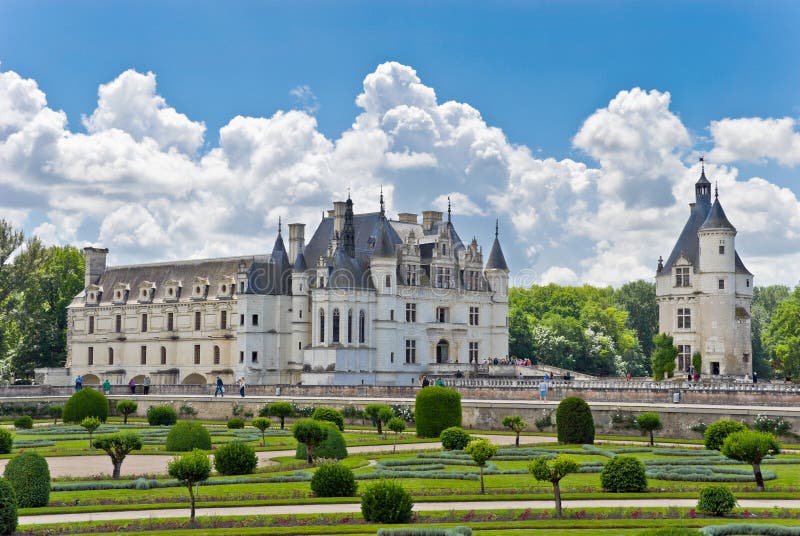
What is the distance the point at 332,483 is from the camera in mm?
→ 26641

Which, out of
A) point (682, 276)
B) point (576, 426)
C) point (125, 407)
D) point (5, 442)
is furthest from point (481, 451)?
point (682, 276)

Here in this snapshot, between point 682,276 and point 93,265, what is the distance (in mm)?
46917

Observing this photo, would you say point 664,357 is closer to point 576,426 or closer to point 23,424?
point 576,426

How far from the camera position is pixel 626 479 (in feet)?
→ 88.2

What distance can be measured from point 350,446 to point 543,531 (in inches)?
737

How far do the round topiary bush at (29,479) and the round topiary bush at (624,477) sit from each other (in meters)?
12.1

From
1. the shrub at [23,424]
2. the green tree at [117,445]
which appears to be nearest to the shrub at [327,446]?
the green tree at [117,445]

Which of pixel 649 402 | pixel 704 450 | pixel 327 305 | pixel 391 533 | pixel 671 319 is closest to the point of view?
pixel 391 533

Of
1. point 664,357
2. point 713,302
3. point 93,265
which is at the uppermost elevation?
point 93,265

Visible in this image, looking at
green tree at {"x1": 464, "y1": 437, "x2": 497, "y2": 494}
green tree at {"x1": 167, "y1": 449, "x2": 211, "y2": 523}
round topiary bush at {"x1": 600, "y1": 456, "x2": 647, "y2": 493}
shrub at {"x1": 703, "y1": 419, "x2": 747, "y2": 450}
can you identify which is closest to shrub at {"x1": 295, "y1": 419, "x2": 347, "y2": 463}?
green tree at {"x1": 464, "y1": 437, "x2": 497, "y2": 494}

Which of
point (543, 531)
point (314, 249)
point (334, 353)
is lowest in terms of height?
point (543, 531)

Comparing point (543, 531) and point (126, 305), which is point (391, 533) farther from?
point (126, 305)

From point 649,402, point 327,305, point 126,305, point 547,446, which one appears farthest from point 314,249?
point 547,446

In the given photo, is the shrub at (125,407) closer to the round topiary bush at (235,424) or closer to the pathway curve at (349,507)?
the round topiary bush at (235,424)
